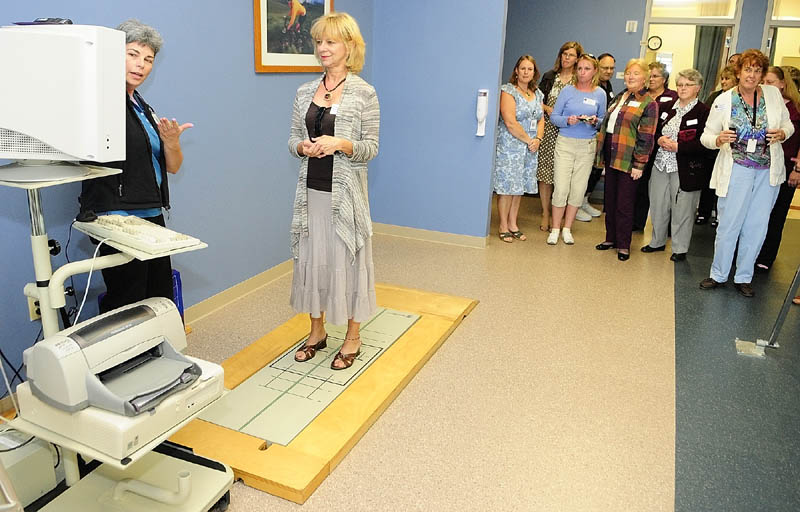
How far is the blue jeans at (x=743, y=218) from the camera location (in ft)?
13.6

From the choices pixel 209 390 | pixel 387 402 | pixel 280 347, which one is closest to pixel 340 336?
pixel 280 347

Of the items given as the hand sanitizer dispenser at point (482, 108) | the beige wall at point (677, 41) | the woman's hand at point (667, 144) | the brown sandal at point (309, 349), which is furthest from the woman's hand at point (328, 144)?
the beige wall at point (677, 41)

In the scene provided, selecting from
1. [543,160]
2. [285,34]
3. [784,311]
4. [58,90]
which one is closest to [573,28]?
[543,160]

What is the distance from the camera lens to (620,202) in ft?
16.7

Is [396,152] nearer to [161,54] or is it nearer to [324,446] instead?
[161,54]

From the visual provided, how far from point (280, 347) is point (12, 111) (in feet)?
6.14

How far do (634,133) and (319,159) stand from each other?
311cm

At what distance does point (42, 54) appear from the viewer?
1.65m

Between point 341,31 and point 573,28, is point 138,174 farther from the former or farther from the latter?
point 573,28

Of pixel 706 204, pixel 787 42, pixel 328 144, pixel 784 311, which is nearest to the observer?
pixel 328 144

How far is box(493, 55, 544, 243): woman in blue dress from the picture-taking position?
205 inches

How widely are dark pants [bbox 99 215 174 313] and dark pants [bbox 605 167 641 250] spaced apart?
377 centimetres

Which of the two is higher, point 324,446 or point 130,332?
point 130,332

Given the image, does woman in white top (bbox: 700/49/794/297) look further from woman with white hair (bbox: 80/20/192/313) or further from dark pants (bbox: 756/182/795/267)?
woman with white hair (bbox: 80/20/192/313)
